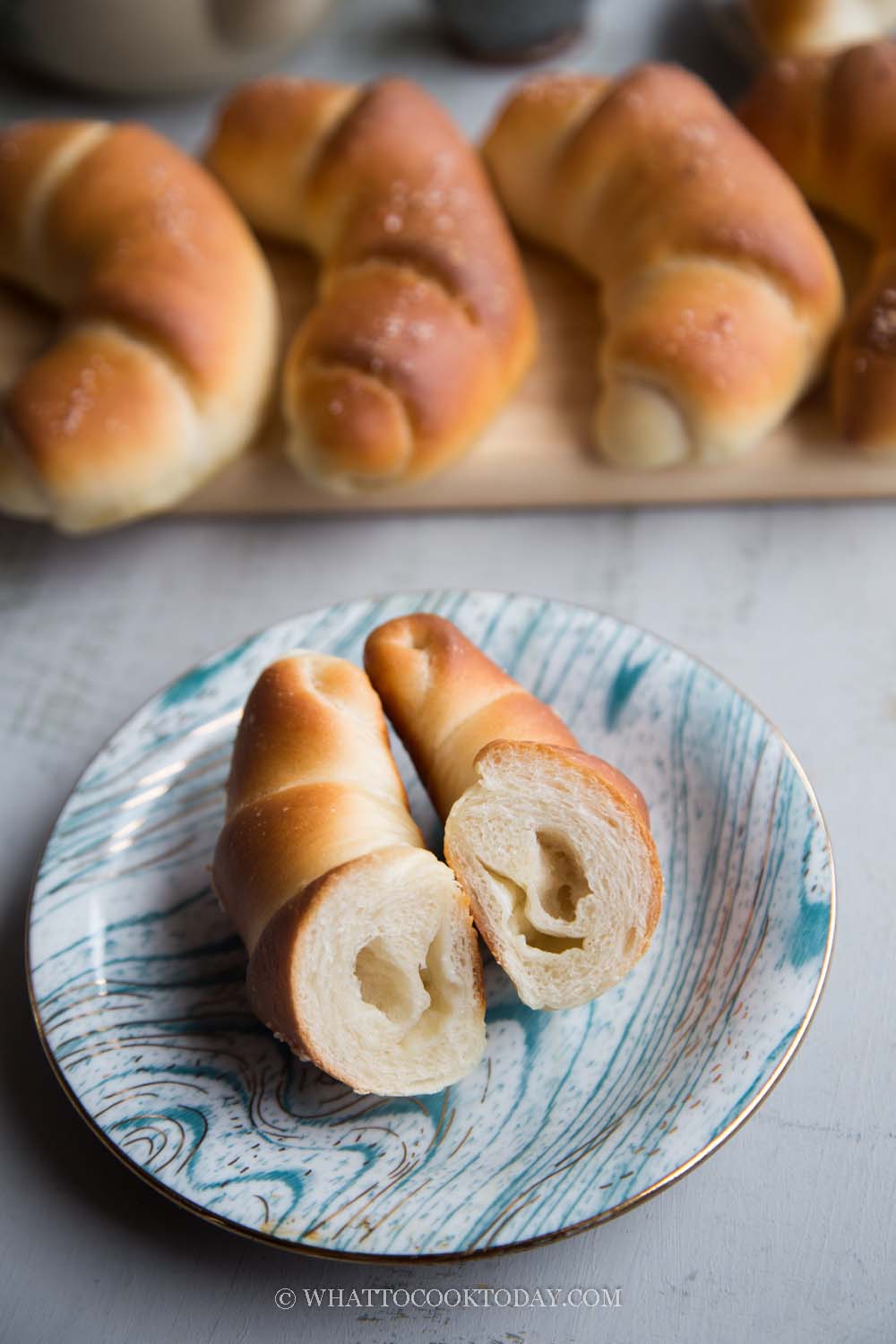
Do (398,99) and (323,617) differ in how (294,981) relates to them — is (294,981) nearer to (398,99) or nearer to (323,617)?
(323,617)

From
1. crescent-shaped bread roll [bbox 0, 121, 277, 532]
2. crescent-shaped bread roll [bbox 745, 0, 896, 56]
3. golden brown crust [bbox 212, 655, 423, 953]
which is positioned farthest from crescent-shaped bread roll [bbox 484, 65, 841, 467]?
golden brown crust [bbox 212, 655, 423, 953]

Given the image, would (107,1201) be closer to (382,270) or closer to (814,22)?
(382,270)

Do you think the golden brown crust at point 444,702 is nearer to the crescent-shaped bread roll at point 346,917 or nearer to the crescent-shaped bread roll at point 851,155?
the crescent-shaped bread roll at point 346,917

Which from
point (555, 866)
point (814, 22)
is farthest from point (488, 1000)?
point (814, 22)

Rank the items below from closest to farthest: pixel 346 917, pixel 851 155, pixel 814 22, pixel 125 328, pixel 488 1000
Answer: pixel 346 917
pixel 488 1000
pixel 125 328
pixel 851 155
pixel 814 22

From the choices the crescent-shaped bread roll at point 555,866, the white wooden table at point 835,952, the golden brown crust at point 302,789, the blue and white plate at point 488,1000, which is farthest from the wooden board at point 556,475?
the crescent-shaped bread roll at point 555,866
